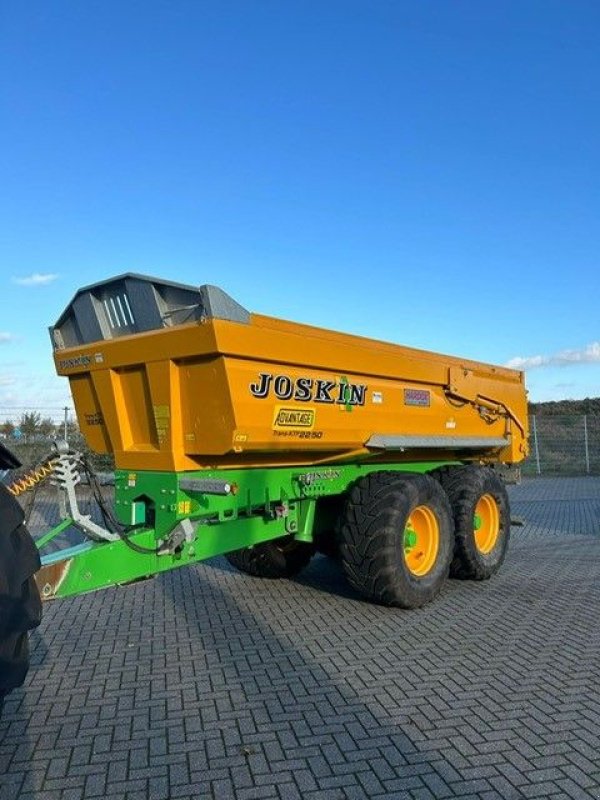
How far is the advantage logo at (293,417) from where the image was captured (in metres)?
4.95

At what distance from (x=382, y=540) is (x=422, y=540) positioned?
870mm

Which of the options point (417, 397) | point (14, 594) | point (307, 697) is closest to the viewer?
point (14, 594)

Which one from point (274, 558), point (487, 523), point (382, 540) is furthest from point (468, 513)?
point (274, 558)

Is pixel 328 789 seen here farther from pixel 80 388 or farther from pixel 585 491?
pixel 585 491

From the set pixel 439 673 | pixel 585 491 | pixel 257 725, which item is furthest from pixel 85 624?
pixel 585 491

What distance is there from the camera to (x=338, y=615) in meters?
5.89

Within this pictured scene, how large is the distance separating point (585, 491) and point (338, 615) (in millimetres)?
12879

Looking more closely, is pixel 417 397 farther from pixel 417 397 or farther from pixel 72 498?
pixel 72 498

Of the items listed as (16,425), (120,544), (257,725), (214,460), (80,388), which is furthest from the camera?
(16,425)

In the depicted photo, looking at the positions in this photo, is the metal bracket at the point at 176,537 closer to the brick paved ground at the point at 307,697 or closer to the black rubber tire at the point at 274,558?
the brick paved ground at the point at 307,697

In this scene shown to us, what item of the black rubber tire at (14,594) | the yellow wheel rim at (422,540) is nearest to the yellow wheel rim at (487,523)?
the yellow wheel rim at (422,540)

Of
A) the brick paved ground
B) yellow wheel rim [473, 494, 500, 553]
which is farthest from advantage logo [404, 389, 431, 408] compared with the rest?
the brick paved ground

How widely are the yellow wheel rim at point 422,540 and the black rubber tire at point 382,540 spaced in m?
0.20

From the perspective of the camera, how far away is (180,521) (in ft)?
15.6
